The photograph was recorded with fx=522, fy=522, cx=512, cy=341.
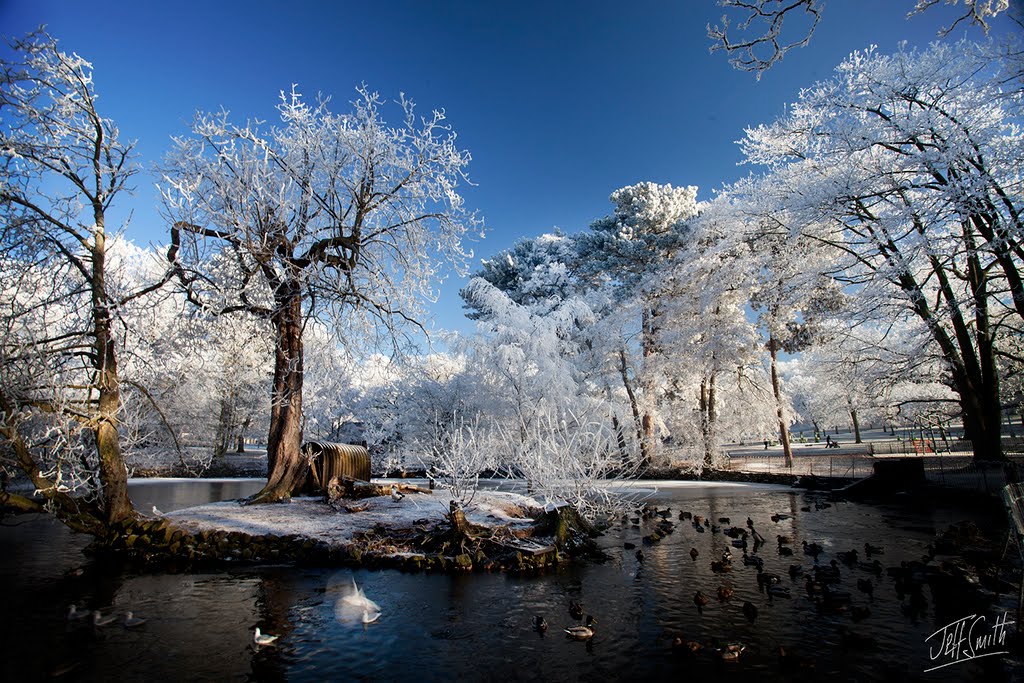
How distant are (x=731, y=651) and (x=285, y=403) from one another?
12.0 metres

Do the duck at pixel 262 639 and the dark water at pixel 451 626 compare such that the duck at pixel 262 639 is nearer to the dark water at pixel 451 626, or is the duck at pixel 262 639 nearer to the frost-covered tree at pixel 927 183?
the dark water at pixel 451 626

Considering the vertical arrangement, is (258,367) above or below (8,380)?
above

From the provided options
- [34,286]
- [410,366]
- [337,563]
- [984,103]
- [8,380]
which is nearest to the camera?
[8,380]

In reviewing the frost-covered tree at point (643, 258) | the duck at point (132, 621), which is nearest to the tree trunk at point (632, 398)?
the frost-covered tree at point (643, 258)

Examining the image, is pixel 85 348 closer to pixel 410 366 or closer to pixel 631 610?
pixel 410 366

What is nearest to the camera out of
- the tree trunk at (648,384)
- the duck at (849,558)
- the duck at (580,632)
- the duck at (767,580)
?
the duck at (580,632)

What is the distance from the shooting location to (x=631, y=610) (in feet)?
25.1

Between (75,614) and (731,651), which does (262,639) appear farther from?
(731,651)

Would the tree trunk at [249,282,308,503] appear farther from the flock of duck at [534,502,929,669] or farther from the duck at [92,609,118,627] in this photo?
the flock of duck at [534,502,929,669]

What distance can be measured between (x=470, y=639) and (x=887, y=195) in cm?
1935

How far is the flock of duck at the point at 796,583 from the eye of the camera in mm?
6188

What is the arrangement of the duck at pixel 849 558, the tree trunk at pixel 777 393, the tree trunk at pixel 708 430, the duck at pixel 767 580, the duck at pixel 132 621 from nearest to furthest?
the duck at pixel 132 621, the duck at pixel 767 580, the duck at pixel 849 558, the tree trunk at pixel 777 393, the tree trunk at pixel 708 430

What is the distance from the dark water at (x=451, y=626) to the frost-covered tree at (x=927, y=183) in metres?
9.67

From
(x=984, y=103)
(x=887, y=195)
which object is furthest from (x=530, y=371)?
(x=984, y=103)
